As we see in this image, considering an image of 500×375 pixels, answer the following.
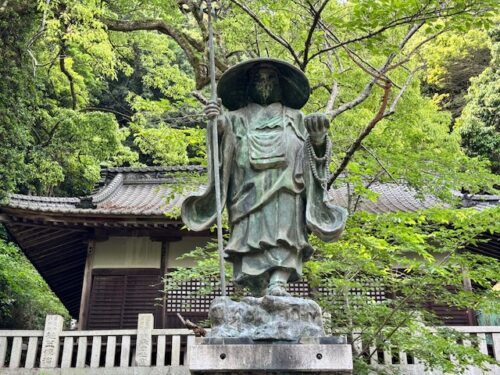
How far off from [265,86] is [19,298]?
1337 centimetres

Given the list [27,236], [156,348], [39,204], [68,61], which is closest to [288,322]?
[156,348]

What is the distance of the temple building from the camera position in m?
12.2

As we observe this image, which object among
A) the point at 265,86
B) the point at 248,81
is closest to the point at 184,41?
the point at 248,81

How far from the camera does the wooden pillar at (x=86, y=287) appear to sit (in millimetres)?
12914

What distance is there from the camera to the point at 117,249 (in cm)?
1381

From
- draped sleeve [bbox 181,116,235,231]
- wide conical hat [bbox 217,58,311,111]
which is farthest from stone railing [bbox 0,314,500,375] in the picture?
wide conical hat [bbox 217,58,311,111]

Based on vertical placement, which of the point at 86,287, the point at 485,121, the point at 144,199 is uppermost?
the point at 485,121

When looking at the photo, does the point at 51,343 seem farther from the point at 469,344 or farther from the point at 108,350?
the point at 469,344

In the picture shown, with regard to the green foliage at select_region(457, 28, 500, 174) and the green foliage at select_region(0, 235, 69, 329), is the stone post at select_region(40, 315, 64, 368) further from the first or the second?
the green foliage at select_region(457, 28, 500, 174)

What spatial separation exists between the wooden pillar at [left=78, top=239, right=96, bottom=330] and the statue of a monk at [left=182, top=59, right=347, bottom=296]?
9683 mm

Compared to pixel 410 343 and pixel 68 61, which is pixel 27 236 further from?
pixel 410 343

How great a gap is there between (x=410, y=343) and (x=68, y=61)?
12437 millimetres

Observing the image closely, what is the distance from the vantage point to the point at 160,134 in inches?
377

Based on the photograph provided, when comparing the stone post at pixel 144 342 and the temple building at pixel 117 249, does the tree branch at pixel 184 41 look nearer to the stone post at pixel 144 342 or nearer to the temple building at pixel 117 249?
the temple building at pixel 117 249
